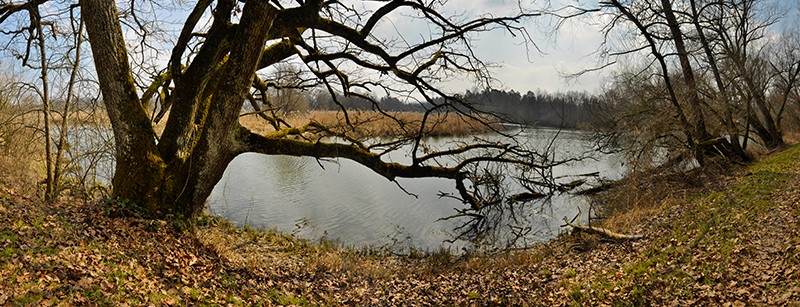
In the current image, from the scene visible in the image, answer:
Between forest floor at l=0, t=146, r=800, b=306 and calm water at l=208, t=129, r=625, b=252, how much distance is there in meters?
1.45

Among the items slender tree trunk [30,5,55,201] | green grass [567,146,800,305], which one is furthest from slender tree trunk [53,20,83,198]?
green grass [567,146,800,305]

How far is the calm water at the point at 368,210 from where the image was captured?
398 inches

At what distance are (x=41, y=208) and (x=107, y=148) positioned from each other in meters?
2.77

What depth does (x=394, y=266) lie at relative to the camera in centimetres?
818

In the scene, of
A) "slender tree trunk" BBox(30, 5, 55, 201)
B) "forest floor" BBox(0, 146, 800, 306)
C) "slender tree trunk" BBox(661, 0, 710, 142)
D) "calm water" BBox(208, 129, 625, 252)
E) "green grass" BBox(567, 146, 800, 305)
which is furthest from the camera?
"slender tree trunk" BBox(661, 0, 710, 142)

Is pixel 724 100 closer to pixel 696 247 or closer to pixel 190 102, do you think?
pixel 696 247

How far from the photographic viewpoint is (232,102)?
6266mm

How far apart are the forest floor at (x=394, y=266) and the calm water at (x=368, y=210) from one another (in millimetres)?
1452

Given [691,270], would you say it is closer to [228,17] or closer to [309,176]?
[228,17]

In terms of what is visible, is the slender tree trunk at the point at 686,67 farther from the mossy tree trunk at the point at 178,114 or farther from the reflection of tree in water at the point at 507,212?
the mossy tree trunk at the point at 178,114

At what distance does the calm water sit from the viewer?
1011 centimetres

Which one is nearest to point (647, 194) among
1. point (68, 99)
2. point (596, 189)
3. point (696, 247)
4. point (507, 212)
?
point (596, 189)

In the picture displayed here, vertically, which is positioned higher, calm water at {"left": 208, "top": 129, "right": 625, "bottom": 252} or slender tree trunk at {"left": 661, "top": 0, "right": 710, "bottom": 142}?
slender tree trunk at {"left": 661, "top": 0, "right": 710, "bottom": 142}

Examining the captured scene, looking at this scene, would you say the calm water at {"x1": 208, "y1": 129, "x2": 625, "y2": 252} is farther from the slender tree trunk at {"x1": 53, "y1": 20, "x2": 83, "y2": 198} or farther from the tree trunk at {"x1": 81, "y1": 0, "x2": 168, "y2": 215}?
the slender tree trunk at {"x1": 53, "y1": 20, "x2": 83, "y2": 198}
